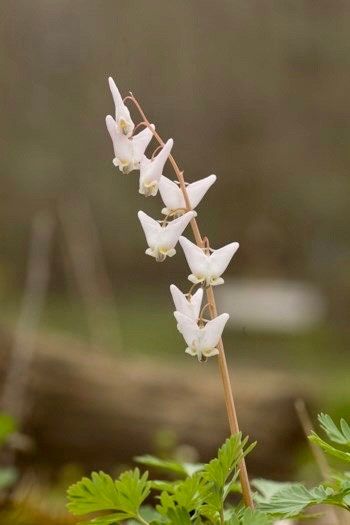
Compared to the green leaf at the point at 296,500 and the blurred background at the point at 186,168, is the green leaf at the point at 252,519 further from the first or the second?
the blurred background at the point at 186,168

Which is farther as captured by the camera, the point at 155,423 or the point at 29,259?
the point at 29,259

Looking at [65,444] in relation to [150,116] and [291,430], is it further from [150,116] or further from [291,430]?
[150,116]

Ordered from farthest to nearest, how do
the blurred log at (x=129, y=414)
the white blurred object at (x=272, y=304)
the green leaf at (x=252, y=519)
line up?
1. the white blurred object at (x=272, y=304)
2. the blurred log at (x=129, y=414)
3. the green leaf at (x=252, y=519)

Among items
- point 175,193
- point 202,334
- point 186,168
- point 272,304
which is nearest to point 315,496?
point 202,334

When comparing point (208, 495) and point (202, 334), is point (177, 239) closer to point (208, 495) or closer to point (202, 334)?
point (202, 334)

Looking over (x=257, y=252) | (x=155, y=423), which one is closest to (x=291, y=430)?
(x=155, y=423)

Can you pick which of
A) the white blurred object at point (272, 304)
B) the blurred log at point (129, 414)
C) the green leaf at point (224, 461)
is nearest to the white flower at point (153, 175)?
the green leaf at point (224, 461)

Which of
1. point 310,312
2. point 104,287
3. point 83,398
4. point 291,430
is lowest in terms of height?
point 291,430
